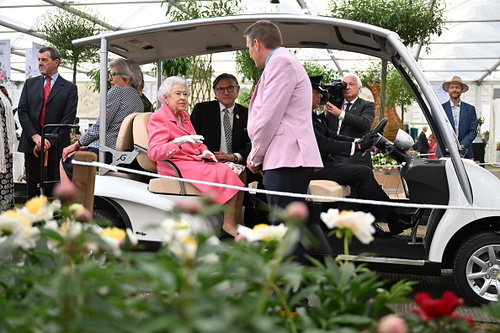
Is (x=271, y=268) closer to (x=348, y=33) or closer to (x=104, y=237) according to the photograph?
(x=104, y=237)

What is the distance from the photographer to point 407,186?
16.0ft

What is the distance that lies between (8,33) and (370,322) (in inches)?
832

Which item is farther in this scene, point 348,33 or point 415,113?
point 415,113

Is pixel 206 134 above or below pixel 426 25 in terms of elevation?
below

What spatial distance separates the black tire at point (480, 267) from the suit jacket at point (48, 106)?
393 centimetres

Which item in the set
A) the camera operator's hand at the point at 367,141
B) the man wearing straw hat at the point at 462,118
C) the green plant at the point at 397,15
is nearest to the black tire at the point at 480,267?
the camera operator's hand at the point at 367,141

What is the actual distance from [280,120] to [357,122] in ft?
7.82

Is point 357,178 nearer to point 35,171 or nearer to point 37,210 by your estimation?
point 35,171

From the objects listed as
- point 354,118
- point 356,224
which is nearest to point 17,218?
point 356,224

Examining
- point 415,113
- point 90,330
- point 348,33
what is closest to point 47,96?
point 348,33

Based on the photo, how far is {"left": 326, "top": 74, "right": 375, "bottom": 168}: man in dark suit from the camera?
6.38 meters

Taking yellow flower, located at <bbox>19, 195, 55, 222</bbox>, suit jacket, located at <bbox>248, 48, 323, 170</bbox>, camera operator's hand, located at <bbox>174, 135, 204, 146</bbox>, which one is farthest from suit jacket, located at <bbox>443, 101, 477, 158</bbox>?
yellow flower, located at <bbox>19, 195, 55, 222</bbox>

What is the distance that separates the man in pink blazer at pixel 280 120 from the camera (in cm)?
404

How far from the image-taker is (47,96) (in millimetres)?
7020
